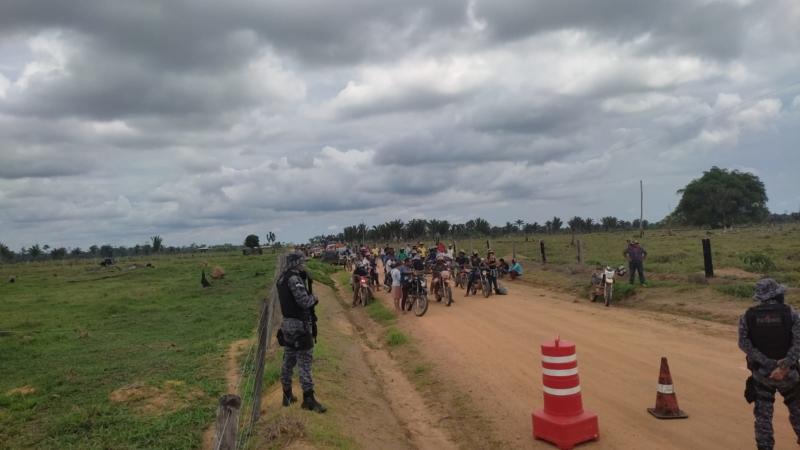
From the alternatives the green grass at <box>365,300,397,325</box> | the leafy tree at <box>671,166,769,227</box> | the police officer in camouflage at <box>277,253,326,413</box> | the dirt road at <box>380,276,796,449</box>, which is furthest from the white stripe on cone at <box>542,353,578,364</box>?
the leafy tree at <box>671,166,769,227</box>

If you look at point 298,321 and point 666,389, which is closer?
point 666,389

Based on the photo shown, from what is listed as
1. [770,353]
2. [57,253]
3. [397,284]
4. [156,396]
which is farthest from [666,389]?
[57,253]

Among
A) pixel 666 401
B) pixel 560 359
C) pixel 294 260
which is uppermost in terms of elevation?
pixel 294 260

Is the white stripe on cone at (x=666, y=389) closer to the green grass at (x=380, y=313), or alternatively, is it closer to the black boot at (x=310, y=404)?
the black boot at (x=310, y=404)

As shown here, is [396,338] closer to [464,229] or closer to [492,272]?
[492,272]

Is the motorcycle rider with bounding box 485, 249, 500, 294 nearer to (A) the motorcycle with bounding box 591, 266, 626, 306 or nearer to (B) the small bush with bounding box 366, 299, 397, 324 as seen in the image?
(A) the motorcycle with bounding box 591, 266, 626, 306

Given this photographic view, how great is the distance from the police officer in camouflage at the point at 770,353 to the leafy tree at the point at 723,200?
7557 centimetres

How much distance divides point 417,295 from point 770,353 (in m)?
11.8

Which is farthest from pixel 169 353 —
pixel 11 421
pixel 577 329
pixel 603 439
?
pixel 603 439

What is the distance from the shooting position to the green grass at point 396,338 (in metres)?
13.5

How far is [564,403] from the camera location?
6.59 m

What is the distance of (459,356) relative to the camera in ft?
36.8

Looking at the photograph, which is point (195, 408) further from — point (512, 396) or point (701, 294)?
point (701, 294)

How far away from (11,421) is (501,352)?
8181mm
